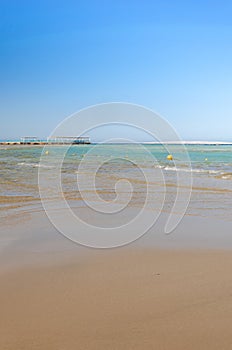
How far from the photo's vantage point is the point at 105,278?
3982mm

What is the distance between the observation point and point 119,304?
331cm

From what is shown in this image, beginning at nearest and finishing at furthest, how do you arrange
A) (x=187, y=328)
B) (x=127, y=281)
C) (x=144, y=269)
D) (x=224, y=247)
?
(x=187, y=328) < (x=127, y=281) < (x=144, y=269) < (x=224, y=247)

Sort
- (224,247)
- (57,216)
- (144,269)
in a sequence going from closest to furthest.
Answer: (144,269) → (224,247) → (57,216)

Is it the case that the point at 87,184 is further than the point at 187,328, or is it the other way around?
the point at 87,184

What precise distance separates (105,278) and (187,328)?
1.32 m

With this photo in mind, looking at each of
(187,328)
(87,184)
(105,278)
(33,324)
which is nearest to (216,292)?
(187,328)

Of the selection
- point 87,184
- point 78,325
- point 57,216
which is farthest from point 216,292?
point 87,184

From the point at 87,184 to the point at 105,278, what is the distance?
9.40 m

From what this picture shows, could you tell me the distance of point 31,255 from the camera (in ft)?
15.6

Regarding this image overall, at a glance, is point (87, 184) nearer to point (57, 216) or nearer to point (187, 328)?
point (57, 216)

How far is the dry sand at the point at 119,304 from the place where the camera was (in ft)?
9.05

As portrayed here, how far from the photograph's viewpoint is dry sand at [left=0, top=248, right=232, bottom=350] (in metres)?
2.76

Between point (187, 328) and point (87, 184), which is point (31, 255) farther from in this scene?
point (87, 184)

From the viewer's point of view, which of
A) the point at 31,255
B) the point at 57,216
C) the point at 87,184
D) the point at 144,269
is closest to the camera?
the point at 144,269
